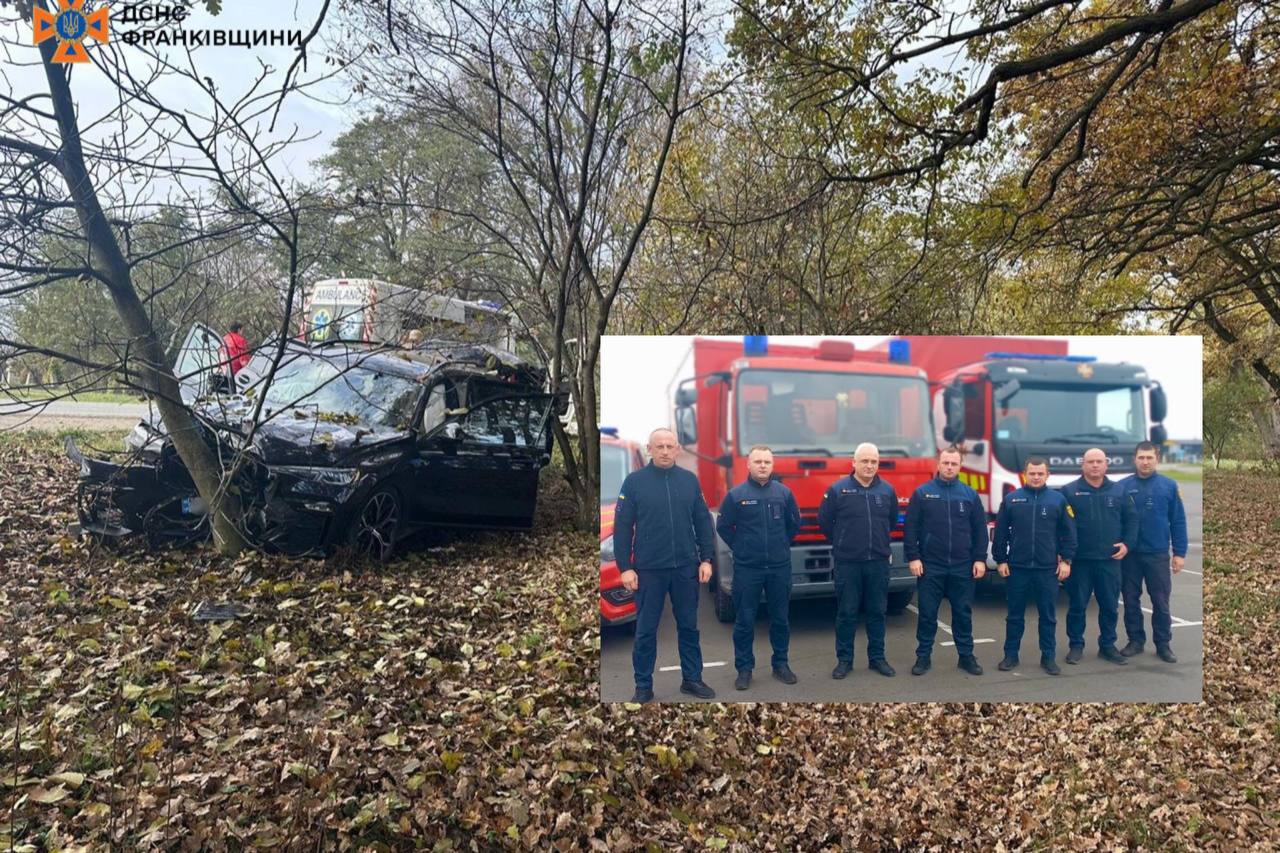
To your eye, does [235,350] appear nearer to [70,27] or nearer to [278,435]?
[278,435]

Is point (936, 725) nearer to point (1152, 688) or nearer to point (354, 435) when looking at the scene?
point (1152, 688)

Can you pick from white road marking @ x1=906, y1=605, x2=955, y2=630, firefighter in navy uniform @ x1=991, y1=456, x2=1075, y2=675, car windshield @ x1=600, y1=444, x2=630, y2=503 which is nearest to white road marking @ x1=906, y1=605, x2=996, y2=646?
white road marking @ x1=906, y1=605, x2=955, y2=630

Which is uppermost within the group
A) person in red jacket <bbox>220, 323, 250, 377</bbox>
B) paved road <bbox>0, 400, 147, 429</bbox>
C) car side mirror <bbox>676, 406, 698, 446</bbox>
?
person in red jacket <bbox>220, 323, 250, 377</bbox>

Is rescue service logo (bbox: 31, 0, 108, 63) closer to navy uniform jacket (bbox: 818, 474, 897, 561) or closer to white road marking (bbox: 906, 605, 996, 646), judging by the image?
navy uniform jacket (bbox: 818, 474, 897, 561)

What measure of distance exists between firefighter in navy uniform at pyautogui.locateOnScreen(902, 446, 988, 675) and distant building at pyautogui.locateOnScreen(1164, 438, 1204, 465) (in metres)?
1.12

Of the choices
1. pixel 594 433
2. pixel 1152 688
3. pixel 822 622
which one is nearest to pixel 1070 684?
pixel 1152 688

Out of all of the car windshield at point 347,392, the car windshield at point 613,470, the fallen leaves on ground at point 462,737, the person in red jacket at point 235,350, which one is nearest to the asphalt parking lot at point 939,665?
the car windshield at point 613,470

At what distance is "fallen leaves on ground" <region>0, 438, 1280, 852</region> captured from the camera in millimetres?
4535

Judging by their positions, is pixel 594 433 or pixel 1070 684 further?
pixel 594 433

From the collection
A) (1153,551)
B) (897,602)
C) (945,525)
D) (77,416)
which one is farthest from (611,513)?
(77,416)

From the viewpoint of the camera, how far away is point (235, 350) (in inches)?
289

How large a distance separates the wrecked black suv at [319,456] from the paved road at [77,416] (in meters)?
0.14

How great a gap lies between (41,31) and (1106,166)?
11.1 m

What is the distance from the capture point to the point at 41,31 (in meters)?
6.51
